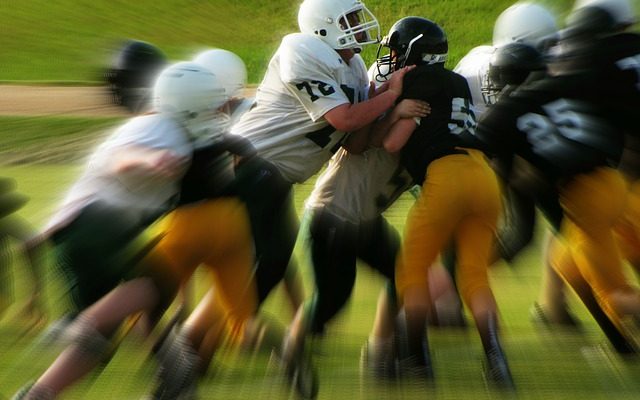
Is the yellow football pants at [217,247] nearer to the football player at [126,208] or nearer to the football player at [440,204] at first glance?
the football player at [126,208]

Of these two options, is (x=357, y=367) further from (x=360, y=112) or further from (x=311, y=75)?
(x=311, y=75)

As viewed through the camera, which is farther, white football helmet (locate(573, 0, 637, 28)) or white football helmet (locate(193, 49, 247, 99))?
white football helmet (locate(193, 49, 247, 99))

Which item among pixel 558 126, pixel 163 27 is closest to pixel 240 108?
pixel 558 126

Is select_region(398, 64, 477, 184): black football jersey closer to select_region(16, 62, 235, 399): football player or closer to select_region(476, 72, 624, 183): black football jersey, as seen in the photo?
select_region(476, 72, 624, 183): black football jersey

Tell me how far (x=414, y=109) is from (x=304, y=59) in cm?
59

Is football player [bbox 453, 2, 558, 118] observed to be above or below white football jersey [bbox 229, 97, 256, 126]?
below

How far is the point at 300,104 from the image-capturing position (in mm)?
5406

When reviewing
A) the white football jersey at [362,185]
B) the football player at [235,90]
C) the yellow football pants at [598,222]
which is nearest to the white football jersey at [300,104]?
the white football jersey at [362,185]

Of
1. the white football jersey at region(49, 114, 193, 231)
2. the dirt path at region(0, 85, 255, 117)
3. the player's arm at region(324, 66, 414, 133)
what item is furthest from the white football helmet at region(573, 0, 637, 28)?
the dirt path at region(0, 85, 255, 117)

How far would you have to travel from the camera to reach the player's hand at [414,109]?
5.17m

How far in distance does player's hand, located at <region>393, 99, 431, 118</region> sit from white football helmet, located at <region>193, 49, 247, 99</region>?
118 centimetres

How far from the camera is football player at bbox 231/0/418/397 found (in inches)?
206

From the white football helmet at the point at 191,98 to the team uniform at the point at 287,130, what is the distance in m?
0.50

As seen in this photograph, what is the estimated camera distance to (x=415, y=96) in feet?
17.1
